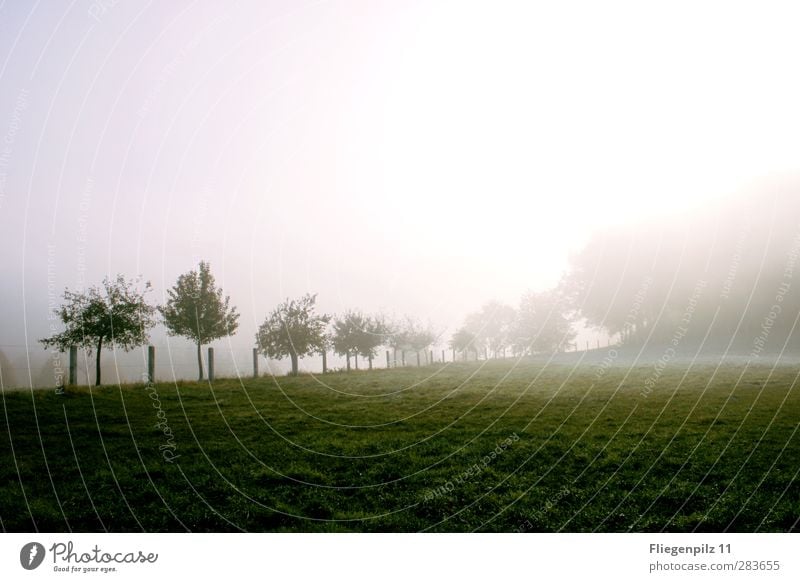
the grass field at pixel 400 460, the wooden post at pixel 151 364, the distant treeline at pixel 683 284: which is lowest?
the grass field at pixel 400 460

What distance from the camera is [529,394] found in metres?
16.3

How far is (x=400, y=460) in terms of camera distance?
9.85 m

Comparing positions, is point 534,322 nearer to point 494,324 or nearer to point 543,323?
point 543,323

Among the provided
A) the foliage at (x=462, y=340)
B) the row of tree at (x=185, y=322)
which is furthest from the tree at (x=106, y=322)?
the foliage at (x=462, y=340)

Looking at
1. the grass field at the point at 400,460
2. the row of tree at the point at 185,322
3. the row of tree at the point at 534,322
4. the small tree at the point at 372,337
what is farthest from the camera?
the small tree at the point at 372,337

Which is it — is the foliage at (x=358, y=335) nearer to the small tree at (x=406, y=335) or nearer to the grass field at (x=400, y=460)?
the small tree at (x=406, y=335)

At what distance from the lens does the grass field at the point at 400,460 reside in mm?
7488

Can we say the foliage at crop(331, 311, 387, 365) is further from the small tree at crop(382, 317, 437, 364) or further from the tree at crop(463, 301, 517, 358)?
the tree at crop(463, 301, 517, 358)

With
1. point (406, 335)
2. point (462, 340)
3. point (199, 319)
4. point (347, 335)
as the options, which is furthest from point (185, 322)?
point (462, 340)
